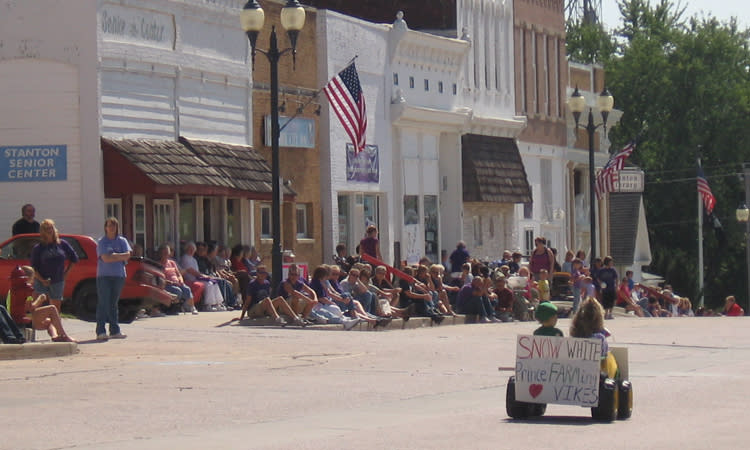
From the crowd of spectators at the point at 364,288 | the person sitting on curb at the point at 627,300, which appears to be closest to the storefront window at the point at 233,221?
the crowd of spectators at the point at 364,288

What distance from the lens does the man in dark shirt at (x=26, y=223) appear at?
89.6 feet

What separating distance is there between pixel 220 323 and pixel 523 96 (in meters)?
27.5

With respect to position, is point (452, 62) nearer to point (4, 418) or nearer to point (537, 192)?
point (537, 192)

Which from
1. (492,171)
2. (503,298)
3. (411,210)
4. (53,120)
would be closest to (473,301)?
(503,298)

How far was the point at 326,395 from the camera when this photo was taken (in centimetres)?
1625

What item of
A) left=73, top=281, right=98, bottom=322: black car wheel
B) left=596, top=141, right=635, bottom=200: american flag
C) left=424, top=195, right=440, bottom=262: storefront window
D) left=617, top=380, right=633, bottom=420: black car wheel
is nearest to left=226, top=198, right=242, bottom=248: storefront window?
left=73, top=281, right=98, bottom=322: black car wheel

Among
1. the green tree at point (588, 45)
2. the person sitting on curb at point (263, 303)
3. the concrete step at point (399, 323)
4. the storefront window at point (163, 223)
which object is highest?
the green tree at point (588, 45)

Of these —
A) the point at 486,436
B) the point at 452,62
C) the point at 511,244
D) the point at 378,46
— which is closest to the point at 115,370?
the point at 486,436

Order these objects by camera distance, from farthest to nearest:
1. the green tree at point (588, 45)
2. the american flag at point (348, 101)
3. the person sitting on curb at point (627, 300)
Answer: the green tree at point (588, 45) → the person sitting on curb at point (627, 300) → the american flag at point (348, 101)

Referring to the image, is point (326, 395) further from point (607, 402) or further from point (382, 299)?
point (382, 299)

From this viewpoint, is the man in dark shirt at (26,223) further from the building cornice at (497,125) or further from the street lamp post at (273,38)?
the building cornice at (497,125)

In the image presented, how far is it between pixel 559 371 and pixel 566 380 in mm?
99

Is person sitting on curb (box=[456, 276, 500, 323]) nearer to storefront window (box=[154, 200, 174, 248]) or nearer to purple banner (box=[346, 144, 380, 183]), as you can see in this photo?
storefront window (box=[154, 200, 174, 248])

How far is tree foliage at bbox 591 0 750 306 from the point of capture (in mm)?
79875
